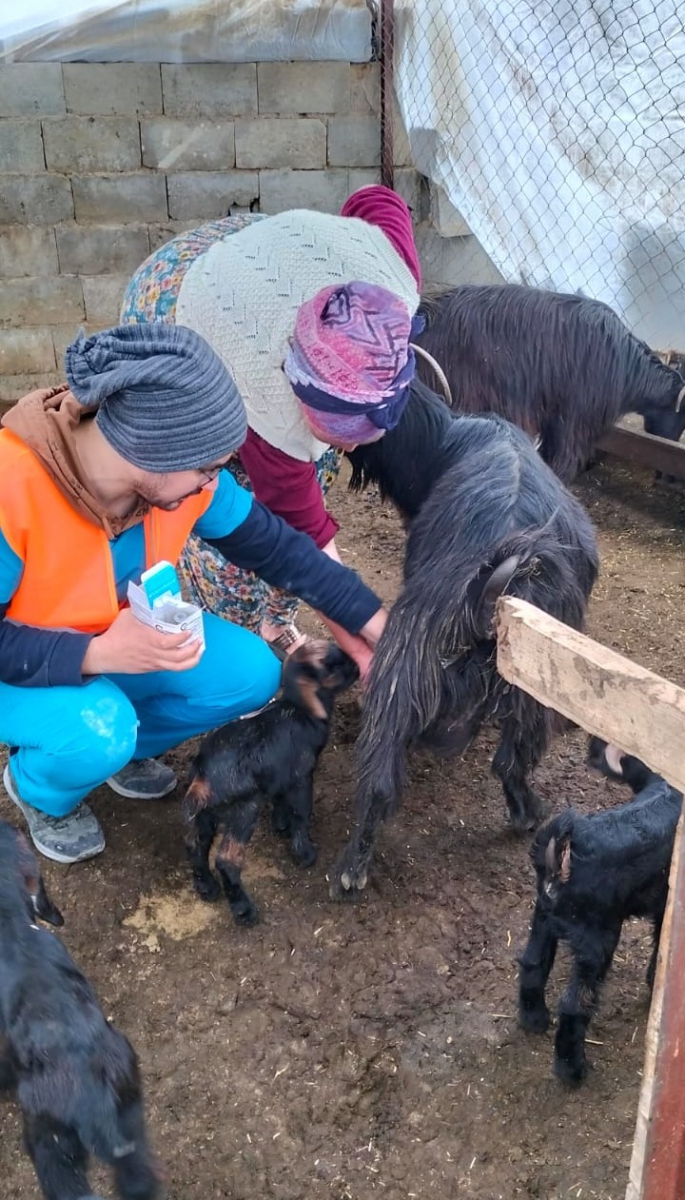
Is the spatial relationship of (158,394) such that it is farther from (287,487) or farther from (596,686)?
(596,686)

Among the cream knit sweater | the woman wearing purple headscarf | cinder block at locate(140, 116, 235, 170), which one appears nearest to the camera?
the woman wearing purple headscarf

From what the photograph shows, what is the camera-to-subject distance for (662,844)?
2.07 meters

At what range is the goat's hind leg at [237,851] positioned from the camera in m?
2.54

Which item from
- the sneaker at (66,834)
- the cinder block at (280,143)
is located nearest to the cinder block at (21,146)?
the cinder block at (280,143)

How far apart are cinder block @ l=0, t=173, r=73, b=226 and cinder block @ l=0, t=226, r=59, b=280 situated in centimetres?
6

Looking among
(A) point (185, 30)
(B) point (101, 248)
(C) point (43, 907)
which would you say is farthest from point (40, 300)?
(C) point (43, 907)

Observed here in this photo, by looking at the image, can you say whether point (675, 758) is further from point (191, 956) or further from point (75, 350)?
point (191, 956)

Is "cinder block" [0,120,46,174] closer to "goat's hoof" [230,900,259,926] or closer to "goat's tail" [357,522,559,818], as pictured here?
"goat's tail" [357,522,559,818]

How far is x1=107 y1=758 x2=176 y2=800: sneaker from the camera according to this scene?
118 inches

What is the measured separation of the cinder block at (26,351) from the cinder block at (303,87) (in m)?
1.90

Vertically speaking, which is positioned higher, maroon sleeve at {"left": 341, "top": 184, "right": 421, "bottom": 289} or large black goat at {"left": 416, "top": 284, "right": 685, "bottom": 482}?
maroon sleeve at {"left": 341, "top": 184, "right": 421, "bottom": 289}

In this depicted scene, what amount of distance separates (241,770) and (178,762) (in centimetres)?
74

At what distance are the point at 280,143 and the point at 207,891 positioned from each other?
4.86m

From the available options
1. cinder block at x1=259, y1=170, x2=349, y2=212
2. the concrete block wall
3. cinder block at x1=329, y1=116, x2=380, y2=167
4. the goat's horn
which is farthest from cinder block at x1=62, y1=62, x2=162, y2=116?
the goat's horn
